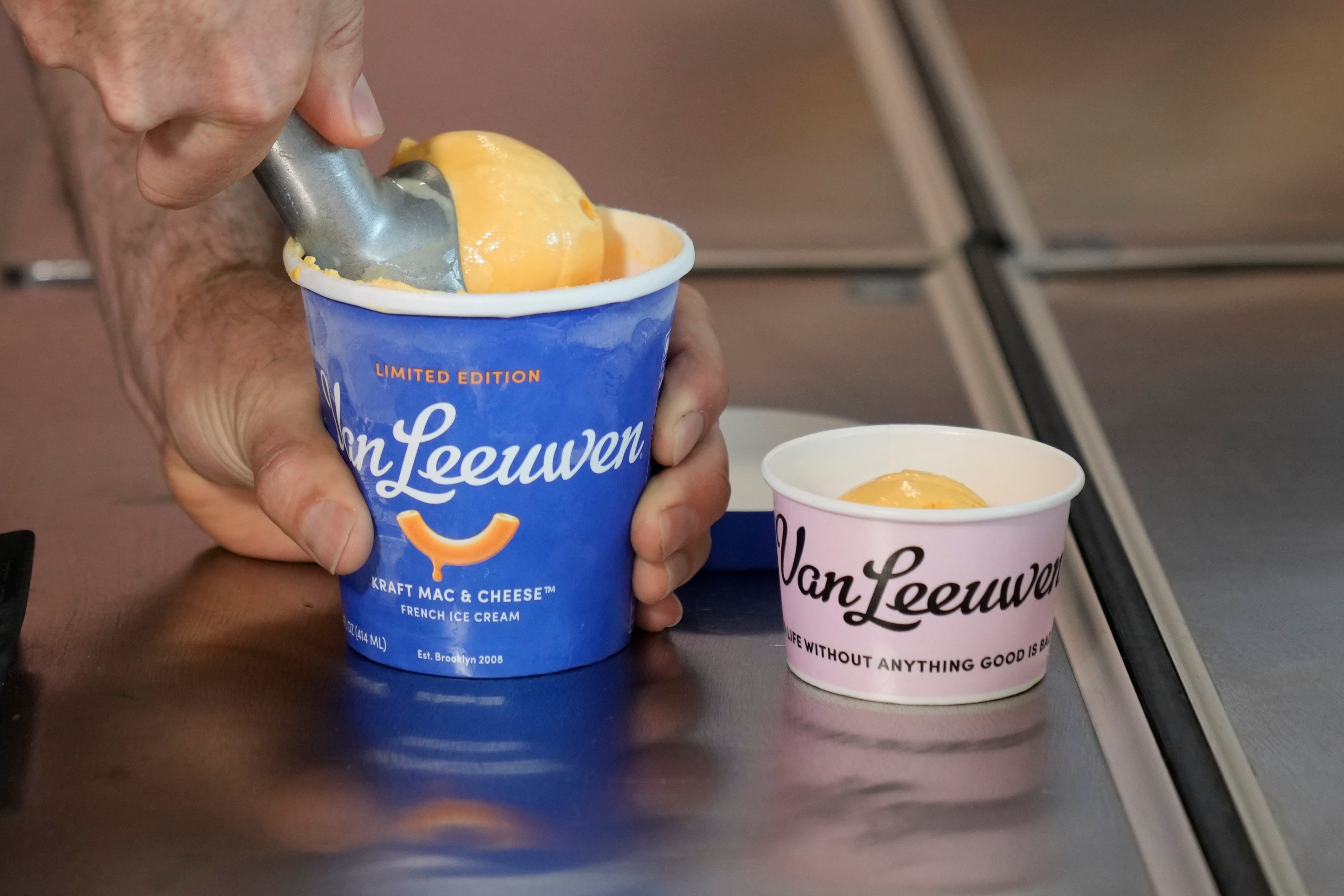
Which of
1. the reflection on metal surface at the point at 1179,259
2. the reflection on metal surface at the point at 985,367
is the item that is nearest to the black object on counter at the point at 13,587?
the reflection on metal surface at the point at 985,367

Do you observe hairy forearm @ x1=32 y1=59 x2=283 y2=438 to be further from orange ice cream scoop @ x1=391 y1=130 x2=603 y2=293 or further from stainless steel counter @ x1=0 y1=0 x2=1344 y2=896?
orange ice cream scoop @ x1=391 y1=130 x2=603 y2=293

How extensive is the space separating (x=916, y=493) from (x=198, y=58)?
40 cm

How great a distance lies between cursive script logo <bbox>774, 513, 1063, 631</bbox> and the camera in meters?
0.72

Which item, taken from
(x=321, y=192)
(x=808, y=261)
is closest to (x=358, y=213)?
(x=321, y=192)

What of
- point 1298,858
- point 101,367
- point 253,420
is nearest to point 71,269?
point 101,367

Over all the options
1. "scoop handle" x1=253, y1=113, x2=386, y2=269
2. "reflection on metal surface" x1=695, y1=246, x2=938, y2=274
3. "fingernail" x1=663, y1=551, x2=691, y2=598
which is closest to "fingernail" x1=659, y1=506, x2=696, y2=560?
"fingernail" x1=663, y1=551, x2=691, y2=598

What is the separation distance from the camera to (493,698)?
0.75 metres

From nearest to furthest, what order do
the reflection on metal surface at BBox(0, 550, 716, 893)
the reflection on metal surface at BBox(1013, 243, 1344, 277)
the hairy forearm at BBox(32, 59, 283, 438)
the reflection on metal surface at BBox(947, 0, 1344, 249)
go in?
the reflection on metal surface at BBox(0, 550, 716, 893)
the hairy forearm at BBox(32, 59, 283, 438)
the reflection on metal surface at BBox(1013, 243, 1344, 277)
the reflection on metal surface at BBox(947, 0, 1344, 249)

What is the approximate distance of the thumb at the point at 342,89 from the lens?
678 millimetres

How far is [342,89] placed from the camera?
70 cm

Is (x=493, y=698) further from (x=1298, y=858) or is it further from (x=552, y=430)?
(x=1298, y=858)

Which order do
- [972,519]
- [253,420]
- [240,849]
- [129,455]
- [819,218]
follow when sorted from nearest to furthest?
1. [240,849]
2. [972,519]
3. [253,420]
4. [129,455]
5. [819,218]

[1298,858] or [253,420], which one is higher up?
[253,420]

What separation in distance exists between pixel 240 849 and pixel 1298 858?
17.1 inches
